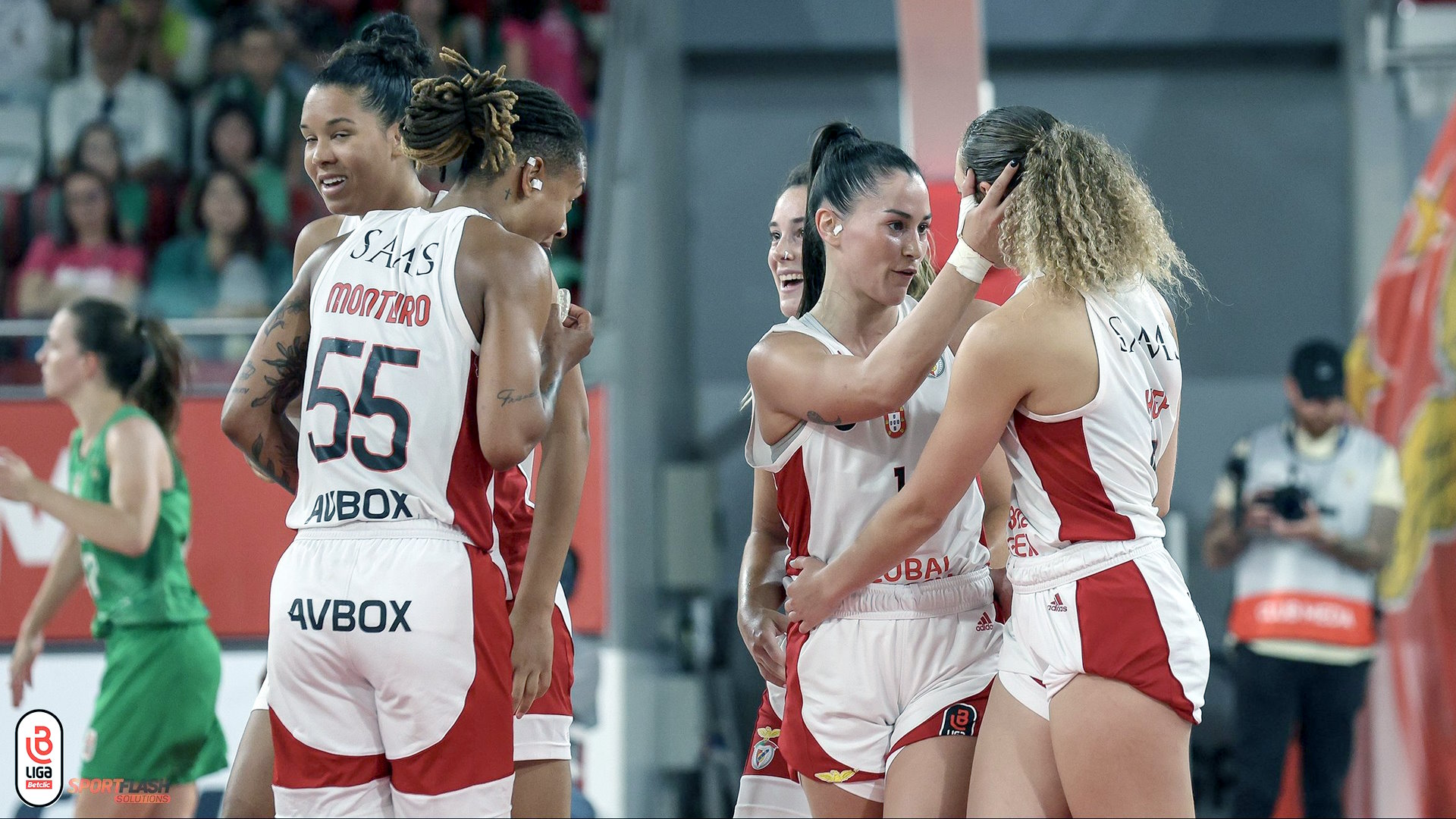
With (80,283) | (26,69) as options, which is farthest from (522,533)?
(26,69)

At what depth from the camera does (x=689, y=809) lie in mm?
7289

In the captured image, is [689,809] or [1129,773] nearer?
[1129,773]

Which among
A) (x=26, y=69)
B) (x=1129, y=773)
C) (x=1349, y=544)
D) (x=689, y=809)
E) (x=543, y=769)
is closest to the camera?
(x=1129, y=773)

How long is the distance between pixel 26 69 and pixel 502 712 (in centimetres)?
848

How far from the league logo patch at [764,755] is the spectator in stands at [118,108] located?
22.3 ft

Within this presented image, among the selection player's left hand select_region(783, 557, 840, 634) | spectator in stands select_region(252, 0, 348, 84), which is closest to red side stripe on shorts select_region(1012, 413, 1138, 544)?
player's left hand select_region(783, 557, 840, 634)

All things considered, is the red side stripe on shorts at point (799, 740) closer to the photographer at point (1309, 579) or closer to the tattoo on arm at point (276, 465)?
the tattoo on arm at point (276, 465)

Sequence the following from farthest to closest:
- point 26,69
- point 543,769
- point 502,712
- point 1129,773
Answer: point 26,69
point 543,769
point 502,712
point 1129,773

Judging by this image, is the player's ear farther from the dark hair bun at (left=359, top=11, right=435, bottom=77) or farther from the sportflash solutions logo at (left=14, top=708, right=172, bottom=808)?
the sportflash solutions logo at (left=14, top=708, right=172, bottom=808)

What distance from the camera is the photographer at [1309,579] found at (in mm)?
5902

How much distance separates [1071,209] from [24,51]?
8.87 metres

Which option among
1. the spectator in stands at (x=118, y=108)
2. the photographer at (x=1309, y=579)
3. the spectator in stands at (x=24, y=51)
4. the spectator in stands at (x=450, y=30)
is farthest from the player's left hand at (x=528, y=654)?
the spectator in stands at (x=24, y=51)

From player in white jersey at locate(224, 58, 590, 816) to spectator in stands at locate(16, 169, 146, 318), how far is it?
18.0 ft

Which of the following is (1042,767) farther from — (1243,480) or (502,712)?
(1243,480)
